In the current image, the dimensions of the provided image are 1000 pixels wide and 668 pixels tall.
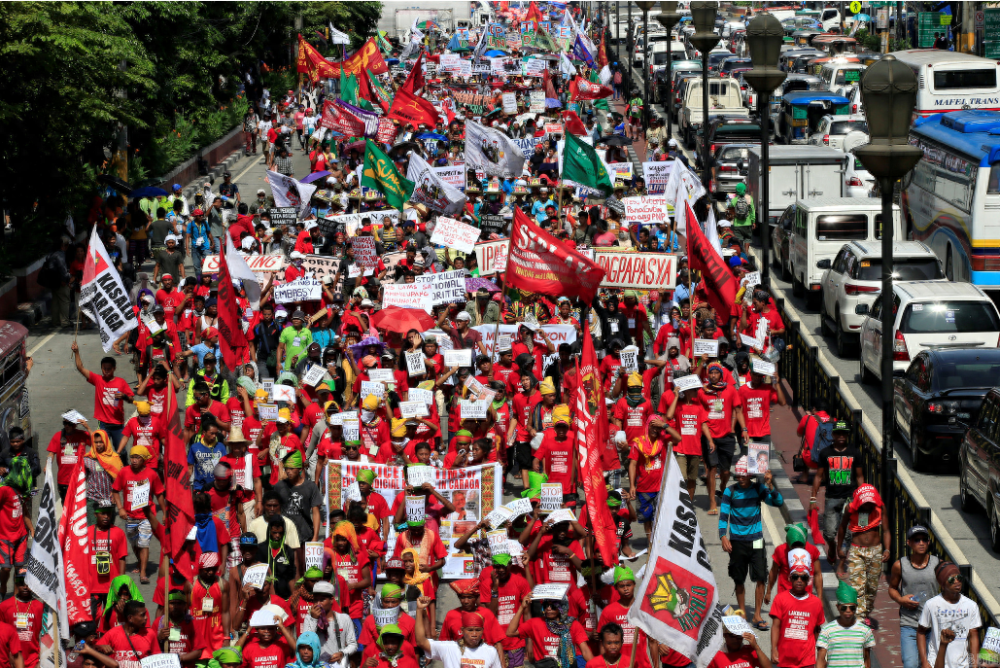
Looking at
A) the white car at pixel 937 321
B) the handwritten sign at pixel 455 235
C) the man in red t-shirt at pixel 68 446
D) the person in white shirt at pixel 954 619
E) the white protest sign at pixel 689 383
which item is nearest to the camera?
the person in white shirt at pixel 954 619

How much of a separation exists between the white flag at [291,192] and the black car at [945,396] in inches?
532

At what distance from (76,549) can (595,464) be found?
4359 millimetres

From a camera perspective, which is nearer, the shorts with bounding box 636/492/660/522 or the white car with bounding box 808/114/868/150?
the shorts with bounding box 636/492/660/522

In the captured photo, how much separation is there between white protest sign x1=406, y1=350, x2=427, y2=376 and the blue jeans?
312 inches

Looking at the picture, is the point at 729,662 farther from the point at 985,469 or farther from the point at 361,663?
the point at 985,469

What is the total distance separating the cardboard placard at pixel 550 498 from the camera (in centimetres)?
1348

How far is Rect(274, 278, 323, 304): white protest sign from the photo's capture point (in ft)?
67.2

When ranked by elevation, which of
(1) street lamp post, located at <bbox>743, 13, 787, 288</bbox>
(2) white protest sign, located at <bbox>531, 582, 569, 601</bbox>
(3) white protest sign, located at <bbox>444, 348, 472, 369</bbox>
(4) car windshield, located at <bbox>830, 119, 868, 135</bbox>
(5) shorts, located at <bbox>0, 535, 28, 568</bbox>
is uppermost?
(1) street lamp post, located at <bbox>743, 13, 787, 288</bbox>

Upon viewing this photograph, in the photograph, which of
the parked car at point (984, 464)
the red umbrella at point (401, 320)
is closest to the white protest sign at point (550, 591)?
the parked car at point (984, 464)

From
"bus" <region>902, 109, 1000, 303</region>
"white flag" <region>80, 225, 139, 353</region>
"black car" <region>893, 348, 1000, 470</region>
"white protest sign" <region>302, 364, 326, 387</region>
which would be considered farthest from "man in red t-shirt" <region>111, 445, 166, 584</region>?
"bus" <region>902, 109, 1000, 303</region>

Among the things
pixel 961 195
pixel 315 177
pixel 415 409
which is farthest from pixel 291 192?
pixel 415 409

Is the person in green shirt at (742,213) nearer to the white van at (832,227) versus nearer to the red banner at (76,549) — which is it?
the white van at (832,227)

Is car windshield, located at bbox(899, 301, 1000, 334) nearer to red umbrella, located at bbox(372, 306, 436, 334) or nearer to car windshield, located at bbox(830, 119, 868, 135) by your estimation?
red umbrella, located at bbox(372, 306, 436, 334)

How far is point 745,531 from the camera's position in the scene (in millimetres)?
13570
